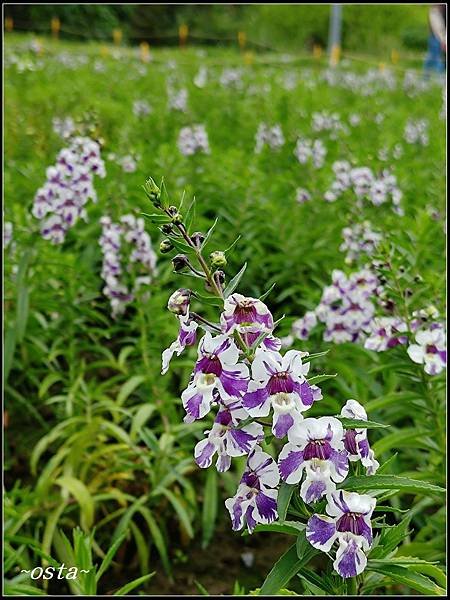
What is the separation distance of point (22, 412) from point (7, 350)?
0.56 metres

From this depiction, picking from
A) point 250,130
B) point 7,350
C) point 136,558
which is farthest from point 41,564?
point 250,130

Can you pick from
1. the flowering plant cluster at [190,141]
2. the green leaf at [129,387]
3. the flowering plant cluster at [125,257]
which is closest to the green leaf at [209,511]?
the green leaf at [129,387]

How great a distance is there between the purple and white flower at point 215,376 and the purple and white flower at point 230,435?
0.04 m

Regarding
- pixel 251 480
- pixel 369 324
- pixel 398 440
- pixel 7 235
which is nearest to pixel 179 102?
pixel 7 235

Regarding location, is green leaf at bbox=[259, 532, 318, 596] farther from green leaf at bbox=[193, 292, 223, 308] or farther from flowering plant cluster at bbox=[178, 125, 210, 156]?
flowering plant cluster at bbox=[178, 125, 210, 156]

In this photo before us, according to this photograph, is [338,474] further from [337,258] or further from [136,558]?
[337,258]

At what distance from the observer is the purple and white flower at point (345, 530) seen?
145 centimetres

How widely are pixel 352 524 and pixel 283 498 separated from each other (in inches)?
5.4

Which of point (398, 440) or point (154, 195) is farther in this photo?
point (398, 440)

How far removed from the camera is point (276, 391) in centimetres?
141

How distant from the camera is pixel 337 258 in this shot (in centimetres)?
412

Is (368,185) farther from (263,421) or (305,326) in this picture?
(263,421)

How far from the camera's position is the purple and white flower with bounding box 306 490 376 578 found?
4.76 feet

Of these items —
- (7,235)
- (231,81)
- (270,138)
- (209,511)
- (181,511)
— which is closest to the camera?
(181,511)
